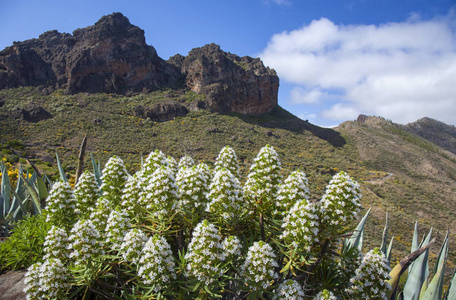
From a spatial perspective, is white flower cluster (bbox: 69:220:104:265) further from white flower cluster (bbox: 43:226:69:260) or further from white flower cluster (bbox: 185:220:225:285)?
white flower cluster (bbox: 185:220:225:285)

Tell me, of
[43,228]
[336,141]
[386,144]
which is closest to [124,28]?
[336,141]

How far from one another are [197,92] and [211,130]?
Answer: 99.2 ft

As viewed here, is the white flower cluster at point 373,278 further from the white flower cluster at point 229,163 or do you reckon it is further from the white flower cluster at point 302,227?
the white flower cluster at point 229,163

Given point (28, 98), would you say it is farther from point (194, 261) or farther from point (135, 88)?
point (194, 261)

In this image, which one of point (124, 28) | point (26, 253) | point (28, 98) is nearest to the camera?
point (26, 253)

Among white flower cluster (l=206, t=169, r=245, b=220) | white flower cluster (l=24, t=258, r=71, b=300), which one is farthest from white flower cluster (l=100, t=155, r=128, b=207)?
white flower cluster (l=206, t=169, r=245, b=220)

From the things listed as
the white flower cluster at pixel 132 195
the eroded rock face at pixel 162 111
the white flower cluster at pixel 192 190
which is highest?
the eroded rock face at pixel 162 111

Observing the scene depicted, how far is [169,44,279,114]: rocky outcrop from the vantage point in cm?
8981

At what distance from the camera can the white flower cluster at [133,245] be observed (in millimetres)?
2910

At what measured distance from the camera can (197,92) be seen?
303ft

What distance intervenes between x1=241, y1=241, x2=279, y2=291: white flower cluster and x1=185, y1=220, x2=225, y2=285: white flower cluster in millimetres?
313

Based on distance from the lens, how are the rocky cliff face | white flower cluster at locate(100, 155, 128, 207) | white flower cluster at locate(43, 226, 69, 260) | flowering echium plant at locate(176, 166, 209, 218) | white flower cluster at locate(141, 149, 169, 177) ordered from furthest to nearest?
the rocky cliff face
white flower cluster at locate(100, 155, 128, 207)
white flower cluster at locate(141, 149, 169, 177)
flowering echium plant at locate(176, 166, 209, 218)
white flower cluster at locate(43, 226, 69, 260)

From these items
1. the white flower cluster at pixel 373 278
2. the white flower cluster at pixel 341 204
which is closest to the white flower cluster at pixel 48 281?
the white flower cluster at pixel 341 204

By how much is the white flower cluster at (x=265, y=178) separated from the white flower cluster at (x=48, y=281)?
238 cm
